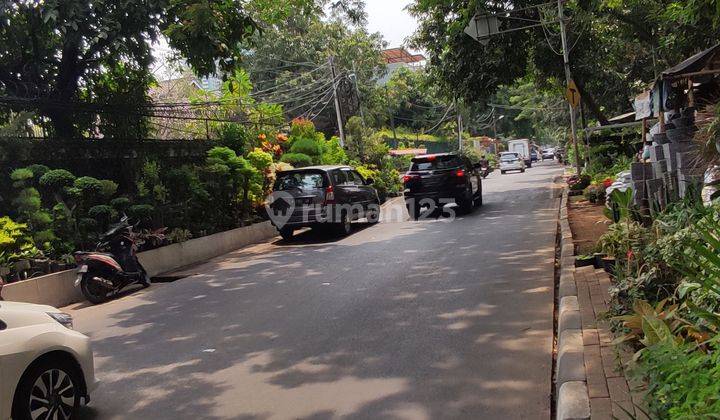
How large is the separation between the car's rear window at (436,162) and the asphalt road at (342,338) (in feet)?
18.8

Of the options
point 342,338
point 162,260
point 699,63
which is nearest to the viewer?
point 342,338

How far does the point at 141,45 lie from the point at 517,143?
150 ft

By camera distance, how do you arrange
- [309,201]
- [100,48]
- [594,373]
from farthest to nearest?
[309,201]
[100,48]
[594,373]

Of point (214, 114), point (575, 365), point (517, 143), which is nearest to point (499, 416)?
point (575, 365)

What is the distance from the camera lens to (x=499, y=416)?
4164mm

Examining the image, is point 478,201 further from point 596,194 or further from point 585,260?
point 585,260

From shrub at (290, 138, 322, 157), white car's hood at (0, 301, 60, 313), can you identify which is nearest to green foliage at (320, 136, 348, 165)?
shrub at (290, 138, 322, 157)

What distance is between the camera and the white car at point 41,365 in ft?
13.2

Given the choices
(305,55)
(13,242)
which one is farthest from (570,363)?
(305,55)

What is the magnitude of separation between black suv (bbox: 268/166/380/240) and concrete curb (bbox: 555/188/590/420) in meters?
7.27

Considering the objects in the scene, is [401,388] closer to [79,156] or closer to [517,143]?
[79,156]

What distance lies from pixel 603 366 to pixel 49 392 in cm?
392

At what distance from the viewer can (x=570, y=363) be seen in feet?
14.7

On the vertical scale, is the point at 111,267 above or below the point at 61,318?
below
